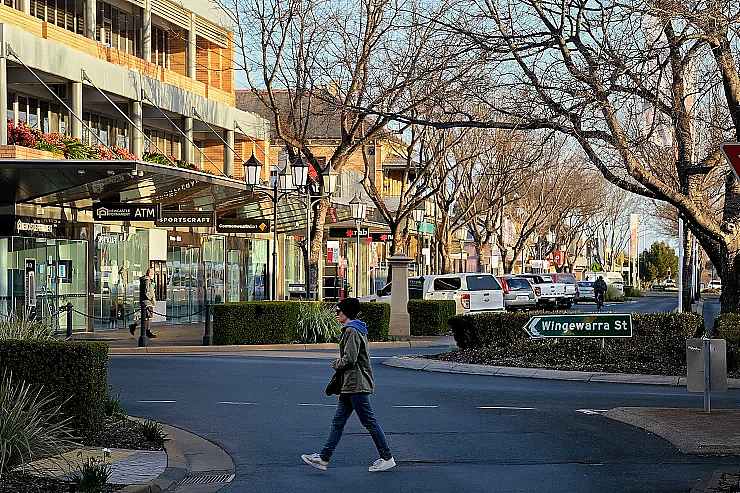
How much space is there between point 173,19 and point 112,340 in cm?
1405

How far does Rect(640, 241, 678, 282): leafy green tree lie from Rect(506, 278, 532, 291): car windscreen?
9774cm

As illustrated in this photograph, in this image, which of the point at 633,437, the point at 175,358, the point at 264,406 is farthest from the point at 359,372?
the point at 175,358

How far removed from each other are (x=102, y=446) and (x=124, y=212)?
1966 centimetres

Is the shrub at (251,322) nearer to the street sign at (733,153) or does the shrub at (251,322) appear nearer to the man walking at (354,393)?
the man walking at (354,393)

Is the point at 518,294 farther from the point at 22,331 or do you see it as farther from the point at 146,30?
the point at 22,331

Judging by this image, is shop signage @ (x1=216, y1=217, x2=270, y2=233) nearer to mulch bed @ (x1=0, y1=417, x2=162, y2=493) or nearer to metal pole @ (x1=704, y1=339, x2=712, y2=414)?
mulch bed @ (x1=0, y1=417, x2=162, y2=493)

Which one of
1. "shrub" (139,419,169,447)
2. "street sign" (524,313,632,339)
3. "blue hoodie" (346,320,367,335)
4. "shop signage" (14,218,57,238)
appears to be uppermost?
"shop signage" (14,218,57,238)

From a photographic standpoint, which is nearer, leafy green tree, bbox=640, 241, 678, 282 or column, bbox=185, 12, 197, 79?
column, bbox=185, 12, 197, 79

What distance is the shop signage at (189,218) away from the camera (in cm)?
3353

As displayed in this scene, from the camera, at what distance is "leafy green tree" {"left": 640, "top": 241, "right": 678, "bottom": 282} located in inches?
5650

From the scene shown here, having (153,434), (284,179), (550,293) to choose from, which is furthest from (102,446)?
(550,293)

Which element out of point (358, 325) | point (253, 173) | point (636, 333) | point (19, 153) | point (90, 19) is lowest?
point (636, 333)

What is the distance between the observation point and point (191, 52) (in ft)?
134

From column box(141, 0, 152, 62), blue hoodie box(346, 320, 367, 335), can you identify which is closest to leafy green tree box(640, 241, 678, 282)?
column box(141, 0, 152, 62)
